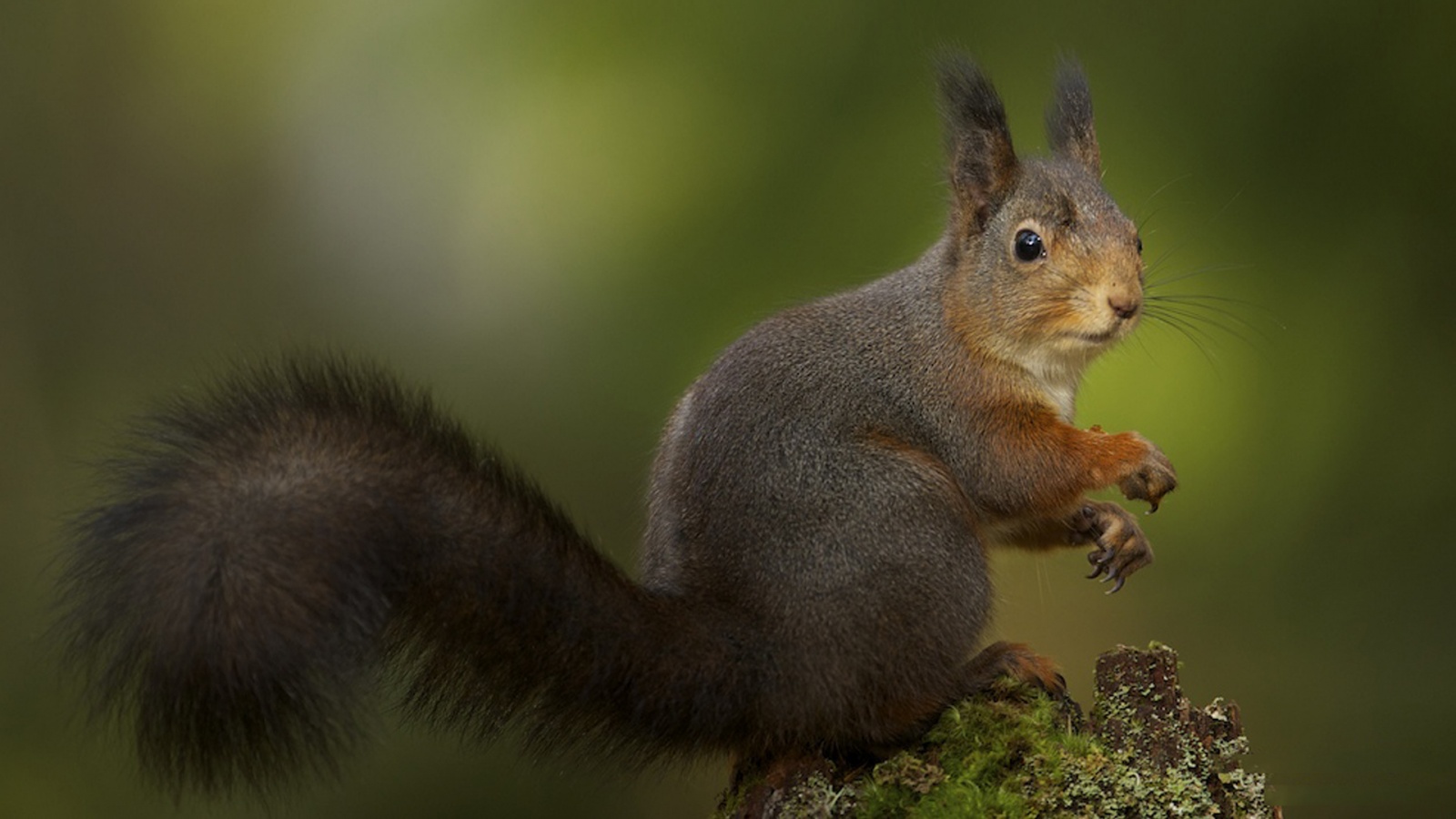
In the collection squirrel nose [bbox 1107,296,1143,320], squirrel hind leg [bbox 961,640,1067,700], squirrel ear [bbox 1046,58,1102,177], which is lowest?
squirrel hind leg [bbox 961,640,1067,700]

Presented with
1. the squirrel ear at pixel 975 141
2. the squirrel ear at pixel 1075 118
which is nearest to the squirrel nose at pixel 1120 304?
the squirrel ear at pixel 975 141

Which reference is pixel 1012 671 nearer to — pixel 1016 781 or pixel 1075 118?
pixel 1016 781

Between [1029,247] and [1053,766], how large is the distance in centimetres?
79

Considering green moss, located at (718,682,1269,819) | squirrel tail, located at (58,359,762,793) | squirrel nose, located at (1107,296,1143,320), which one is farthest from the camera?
squirrel nose, located at (1107,296,1143,320)

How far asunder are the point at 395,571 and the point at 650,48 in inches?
73.8

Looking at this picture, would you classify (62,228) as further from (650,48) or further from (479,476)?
(479,476)

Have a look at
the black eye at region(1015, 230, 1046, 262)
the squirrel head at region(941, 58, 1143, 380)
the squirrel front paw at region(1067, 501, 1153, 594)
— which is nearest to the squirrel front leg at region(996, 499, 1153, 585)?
the squirrel front paw at region(1067, 501, 1153, 594)

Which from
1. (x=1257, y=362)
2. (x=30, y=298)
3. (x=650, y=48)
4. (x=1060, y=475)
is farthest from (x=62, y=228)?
(x=1257, y=362)

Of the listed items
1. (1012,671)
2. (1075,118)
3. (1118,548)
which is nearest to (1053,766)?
(1012,671)

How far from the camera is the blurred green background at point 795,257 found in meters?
3.15

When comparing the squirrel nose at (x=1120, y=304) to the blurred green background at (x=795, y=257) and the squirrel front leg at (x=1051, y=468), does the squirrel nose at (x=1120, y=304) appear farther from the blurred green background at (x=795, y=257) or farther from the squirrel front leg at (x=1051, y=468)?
the blurred green background at (x=795, y=257)

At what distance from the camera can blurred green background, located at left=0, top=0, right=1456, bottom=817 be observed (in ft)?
10.3

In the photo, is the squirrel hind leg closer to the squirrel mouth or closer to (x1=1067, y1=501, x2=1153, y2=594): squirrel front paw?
(x1=1067, y1=501, x2=1153, y2=594): squirrel front paw

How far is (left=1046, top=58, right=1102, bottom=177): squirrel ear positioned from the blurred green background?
719 mm
